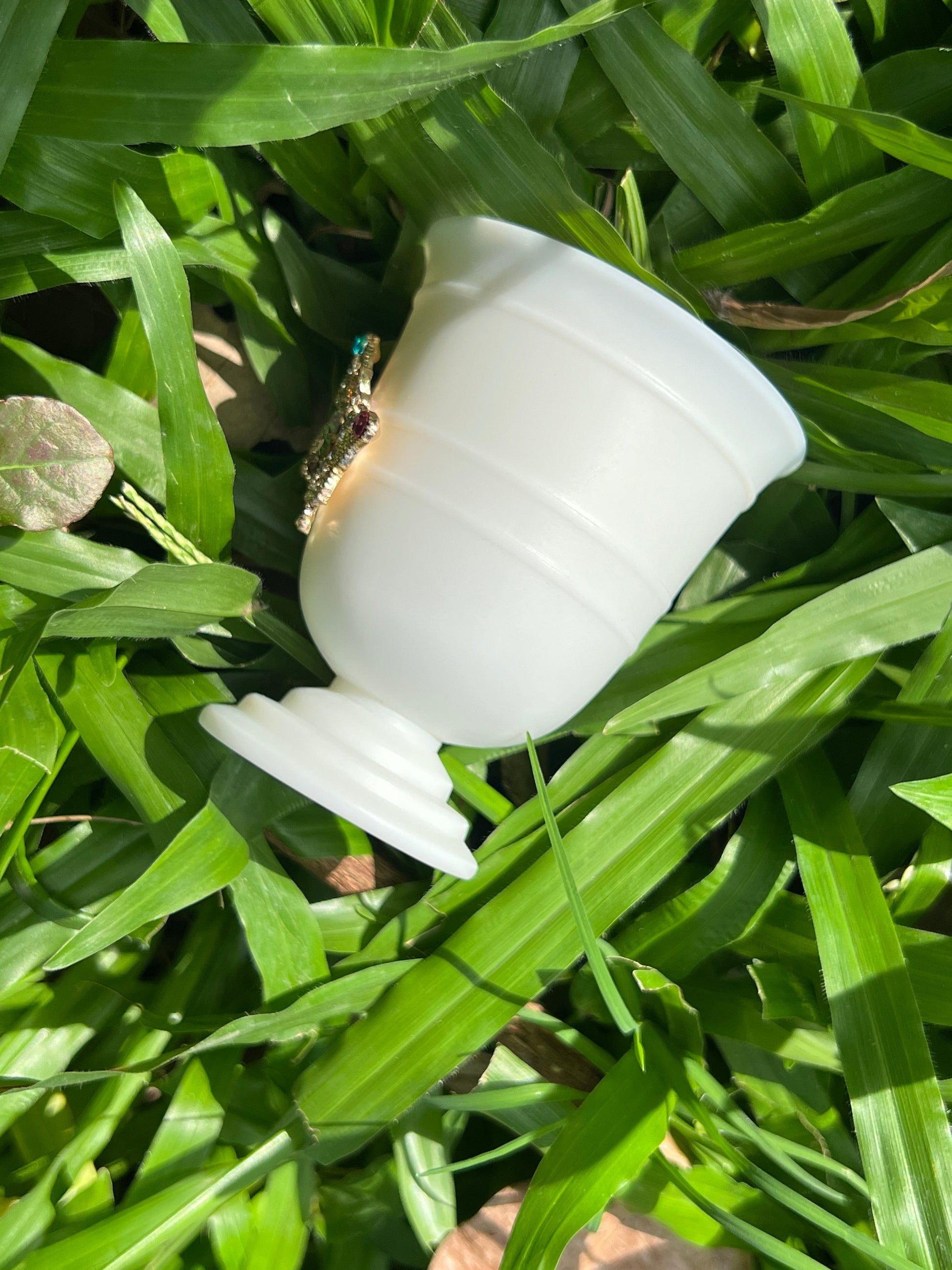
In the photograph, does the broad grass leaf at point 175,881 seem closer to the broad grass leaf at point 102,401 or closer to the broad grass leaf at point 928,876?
the broad grass leaf at point 102,401

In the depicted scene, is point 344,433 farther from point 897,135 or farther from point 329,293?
point 897,135

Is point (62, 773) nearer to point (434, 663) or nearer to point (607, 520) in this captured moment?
point (434, 663)

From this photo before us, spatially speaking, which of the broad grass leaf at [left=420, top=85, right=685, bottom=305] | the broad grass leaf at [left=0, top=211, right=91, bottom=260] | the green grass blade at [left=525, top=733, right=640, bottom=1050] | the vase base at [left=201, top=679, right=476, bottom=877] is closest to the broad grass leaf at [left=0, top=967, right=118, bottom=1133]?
the vase base at [left=201, top=679, right=476, bottom=877]

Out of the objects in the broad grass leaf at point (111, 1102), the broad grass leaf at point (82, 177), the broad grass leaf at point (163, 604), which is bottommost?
the broad grass leaf at point (111, 1102)

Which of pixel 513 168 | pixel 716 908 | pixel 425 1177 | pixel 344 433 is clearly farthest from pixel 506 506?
pixel 425 1177

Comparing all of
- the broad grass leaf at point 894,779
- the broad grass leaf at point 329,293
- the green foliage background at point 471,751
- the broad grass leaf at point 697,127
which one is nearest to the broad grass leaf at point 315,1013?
the green foliage background at point 471,751

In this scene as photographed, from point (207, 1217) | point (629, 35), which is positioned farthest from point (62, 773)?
point (629, 35)
